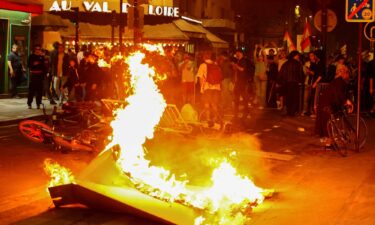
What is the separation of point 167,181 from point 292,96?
12.9m

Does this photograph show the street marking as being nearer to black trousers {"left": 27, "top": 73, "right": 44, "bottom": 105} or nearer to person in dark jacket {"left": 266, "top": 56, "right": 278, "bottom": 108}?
black trousers {"left": 27, "top": 73, "right": 44, "bottom": 105}

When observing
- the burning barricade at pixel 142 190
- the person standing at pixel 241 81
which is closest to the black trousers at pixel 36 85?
the person standing at pixel 241 81

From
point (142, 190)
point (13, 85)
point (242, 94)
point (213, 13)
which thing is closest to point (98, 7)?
point (13, 85)

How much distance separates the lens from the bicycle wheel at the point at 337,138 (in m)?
12.6

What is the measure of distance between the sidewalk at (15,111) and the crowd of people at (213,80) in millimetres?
483

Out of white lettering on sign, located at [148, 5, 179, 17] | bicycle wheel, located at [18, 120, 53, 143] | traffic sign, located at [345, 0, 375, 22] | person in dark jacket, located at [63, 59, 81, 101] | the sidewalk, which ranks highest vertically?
white lettering on sign, located at [148, 5, 179, 17]

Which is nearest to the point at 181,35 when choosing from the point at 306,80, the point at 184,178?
the point at 306,80

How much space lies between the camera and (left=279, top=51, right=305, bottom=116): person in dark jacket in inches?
798

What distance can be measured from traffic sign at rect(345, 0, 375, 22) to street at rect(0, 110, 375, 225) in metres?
2.66

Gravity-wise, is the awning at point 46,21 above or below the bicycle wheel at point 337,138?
above

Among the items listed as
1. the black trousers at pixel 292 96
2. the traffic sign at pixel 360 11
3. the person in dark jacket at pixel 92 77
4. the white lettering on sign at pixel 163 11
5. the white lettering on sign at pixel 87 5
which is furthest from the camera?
the white lettering on sign at pixel 163 11

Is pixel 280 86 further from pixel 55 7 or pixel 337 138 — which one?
pixel 55 7

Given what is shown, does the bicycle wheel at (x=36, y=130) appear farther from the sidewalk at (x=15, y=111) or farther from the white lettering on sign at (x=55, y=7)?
the white lettering on sign at (x=55, y=7)

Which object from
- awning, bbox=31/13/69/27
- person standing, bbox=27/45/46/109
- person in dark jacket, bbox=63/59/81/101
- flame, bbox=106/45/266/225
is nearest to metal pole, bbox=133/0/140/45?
person in dark jacket, bbox=63/59/81/101
